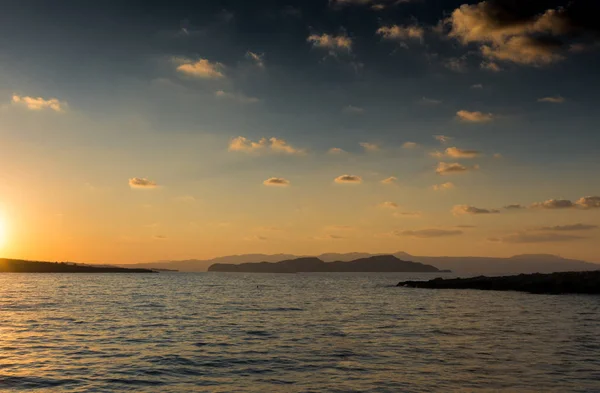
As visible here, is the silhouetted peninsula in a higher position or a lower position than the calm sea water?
higher

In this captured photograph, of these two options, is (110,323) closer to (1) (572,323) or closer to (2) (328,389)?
(2) (328,389)

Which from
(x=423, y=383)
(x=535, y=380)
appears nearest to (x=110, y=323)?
(x=423, y=383)

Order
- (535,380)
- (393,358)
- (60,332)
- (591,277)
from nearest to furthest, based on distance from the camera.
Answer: (535,380)
(393,358)
(60,332)
(591,277)

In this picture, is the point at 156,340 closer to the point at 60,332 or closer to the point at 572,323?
the point at 60,332

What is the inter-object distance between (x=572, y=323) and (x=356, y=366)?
32.6 metres

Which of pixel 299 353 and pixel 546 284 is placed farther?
pixel 546 284

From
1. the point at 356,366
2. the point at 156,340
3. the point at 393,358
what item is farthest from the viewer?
the point at 156,340

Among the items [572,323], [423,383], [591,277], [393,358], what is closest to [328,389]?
[423,383]

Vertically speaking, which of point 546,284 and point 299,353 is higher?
point 546,284

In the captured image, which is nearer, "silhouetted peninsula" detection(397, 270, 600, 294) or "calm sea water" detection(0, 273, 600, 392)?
"calm sea water" detection(0, 273, 600, 392)

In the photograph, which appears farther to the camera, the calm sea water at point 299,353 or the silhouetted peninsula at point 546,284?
the silhouetted peninsula at point 546,284

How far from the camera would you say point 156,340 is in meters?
38.5

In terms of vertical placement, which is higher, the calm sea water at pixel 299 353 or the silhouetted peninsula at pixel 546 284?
the silhouetted peninsula at pixel 546 284

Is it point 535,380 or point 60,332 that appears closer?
point 535,380
